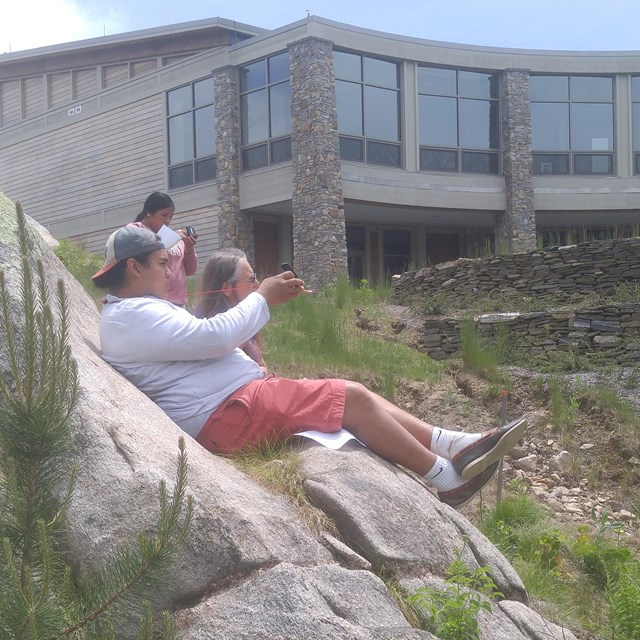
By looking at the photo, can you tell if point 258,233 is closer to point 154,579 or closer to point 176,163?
point 176,163

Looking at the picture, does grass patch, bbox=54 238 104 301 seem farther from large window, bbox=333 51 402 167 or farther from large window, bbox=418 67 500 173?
large window, bbox=418 67 500 173

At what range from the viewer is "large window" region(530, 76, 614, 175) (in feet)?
76.5

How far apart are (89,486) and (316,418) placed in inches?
50.2

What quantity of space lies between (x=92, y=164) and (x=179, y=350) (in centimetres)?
2199

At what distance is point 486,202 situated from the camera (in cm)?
2250

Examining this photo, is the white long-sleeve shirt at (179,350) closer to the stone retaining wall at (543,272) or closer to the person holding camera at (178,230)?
the person holding camera at (178,230)

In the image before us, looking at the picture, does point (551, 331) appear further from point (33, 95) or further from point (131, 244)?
point (33, 95)

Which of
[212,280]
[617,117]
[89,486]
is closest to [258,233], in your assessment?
[617,117]

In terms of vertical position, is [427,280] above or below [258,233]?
below

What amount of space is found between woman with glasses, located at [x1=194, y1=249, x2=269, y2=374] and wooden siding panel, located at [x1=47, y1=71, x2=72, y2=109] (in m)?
24.3

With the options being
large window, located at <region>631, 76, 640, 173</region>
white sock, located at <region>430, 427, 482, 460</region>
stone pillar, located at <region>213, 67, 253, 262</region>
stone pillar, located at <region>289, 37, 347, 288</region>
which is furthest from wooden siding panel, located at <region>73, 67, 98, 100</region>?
white sock, located at <region>430, 427, 482, 460</region>

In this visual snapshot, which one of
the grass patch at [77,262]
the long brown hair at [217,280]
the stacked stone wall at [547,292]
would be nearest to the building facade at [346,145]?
→ the stacked stone wall at [547,292]

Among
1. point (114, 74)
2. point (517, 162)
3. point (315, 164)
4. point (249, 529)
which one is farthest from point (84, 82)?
point (249, 529)

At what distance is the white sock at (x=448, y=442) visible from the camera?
4.45 metres
